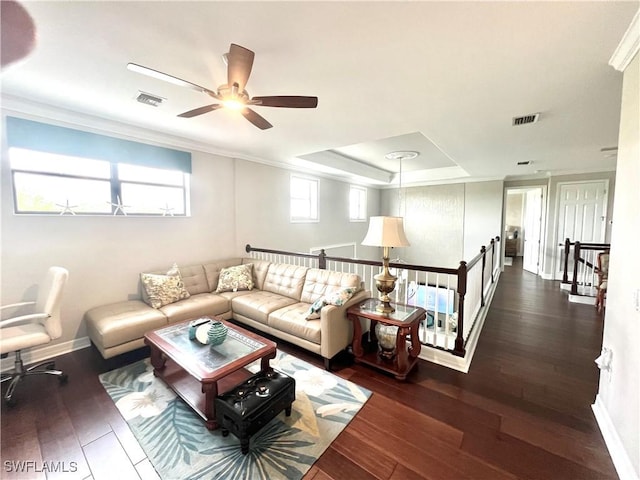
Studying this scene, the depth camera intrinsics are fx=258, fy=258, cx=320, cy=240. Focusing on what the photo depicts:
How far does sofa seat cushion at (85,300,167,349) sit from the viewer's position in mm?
2516

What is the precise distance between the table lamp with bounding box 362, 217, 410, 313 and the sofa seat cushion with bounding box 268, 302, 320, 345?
689 mm

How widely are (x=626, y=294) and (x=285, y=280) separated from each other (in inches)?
123

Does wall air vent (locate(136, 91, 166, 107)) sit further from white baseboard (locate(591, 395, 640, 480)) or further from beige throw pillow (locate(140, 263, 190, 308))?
white baseboard (locate(591, 395, 640, 480))

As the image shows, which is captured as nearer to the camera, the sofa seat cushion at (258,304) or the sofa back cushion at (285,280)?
the sofa seat cushion at (258,304)

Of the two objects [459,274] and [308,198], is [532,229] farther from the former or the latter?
[459,274]

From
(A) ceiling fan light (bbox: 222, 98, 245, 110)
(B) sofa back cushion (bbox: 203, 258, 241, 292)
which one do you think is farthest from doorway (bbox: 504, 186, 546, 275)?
(A) ceiling fan light (bbox: 222, 98, 245, 110)

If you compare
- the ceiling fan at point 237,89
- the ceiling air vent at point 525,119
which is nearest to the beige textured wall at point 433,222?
the ceiling air vent at point 525,119

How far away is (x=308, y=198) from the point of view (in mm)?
6121

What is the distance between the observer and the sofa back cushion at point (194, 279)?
3.61 metres

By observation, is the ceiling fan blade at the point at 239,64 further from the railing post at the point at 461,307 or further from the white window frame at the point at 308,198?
the white window frame at the point at 308,198

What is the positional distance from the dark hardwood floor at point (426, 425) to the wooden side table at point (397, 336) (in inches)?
4.6

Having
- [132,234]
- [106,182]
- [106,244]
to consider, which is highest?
[106,182]

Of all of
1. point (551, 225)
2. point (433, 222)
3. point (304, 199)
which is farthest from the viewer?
point (433, 222)

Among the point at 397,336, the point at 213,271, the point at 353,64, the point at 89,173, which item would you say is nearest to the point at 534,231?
the point at 397,336
